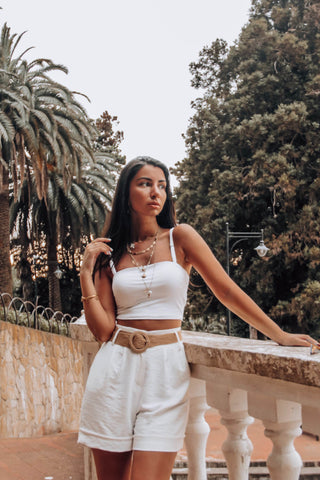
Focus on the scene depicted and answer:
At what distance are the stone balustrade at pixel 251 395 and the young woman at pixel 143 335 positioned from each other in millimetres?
116

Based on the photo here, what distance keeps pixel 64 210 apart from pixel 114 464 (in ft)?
62.1

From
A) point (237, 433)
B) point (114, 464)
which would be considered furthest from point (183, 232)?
point (114, 464)

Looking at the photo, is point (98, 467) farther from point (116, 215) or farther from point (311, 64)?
point (311, 64)

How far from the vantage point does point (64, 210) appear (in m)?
20.6

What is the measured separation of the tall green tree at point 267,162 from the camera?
69.8ft

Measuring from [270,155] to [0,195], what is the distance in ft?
36.7

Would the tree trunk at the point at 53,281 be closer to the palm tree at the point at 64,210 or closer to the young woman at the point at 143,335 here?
the palm tree at the point at 64,210

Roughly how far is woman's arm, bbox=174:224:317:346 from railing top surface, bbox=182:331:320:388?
0.24 ft

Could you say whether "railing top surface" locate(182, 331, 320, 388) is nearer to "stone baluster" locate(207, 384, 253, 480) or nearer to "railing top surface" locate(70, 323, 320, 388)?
"railing top surface" locate(70, 323, 320, 388)

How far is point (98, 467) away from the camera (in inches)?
82.7

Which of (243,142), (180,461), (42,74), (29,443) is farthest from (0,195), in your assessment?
(243,142)

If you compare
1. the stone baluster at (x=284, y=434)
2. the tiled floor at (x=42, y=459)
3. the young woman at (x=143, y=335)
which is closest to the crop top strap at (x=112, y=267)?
the young woman at (x=143, y=335)

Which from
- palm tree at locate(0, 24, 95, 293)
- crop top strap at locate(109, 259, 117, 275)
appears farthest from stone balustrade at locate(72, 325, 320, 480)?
palm tree at locate(0, 24, 95, 293)

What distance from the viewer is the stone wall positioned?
9148 mm
